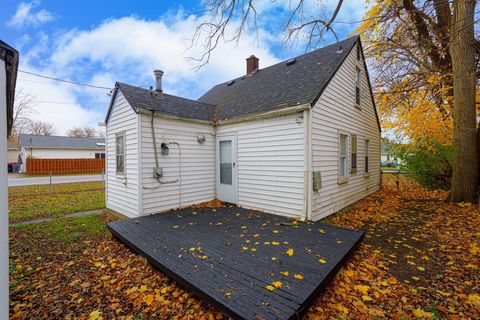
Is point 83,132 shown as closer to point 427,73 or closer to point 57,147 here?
point 57,147

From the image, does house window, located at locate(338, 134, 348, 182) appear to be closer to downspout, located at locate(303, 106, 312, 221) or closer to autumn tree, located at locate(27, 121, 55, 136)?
downspout, located at locate(303, 106, 312, 221)

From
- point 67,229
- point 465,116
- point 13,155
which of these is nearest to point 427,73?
point 465,116

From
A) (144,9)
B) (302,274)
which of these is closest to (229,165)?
(302,274)

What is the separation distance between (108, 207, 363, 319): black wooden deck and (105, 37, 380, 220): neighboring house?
916 mm

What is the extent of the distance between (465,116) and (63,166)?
29.4 meters

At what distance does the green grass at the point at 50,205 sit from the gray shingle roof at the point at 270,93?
3853mm

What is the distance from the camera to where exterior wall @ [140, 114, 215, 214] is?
565 cm

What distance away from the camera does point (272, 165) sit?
586 cm

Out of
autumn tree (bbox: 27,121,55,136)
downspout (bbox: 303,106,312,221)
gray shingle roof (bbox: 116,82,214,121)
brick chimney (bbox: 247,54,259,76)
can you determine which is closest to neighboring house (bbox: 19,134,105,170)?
autumn tree (bbox: 27,121,55,136)

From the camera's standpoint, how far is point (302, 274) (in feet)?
9.25

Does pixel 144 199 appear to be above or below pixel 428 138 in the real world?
below

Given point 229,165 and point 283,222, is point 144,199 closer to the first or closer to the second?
point 229,165

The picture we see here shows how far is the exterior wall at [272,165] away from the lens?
537 centimetres

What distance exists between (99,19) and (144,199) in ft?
28.5
